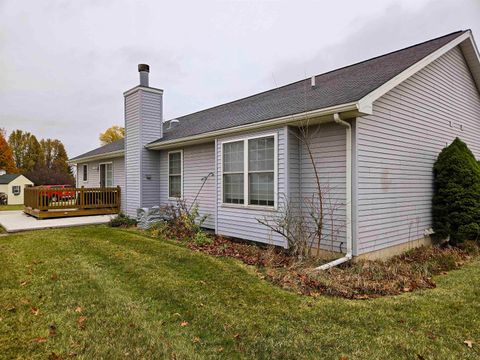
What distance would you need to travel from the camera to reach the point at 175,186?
1066 centimetres

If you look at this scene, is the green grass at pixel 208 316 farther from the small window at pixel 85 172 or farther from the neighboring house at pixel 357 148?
the small window at pixel 85 172

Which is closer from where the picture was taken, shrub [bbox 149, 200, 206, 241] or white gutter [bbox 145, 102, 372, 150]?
white gutter [bbox 145, 102, 372, 150]

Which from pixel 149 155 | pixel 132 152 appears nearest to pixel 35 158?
pixel 132 152

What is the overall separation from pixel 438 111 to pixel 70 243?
9.71 meters

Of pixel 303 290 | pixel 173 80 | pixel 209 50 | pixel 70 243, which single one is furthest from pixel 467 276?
pixel 173 80

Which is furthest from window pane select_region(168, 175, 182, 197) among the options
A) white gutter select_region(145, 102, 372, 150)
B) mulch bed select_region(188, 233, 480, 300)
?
mulch bed select_region(188, 233, 480, 300)

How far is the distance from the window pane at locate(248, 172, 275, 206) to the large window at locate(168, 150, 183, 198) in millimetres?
3743

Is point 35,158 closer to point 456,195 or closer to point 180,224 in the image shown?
point 180,224

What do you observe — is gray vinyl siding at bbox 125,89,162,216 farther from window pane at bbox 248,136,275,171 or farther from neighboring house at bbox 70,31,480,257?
window pane at bbox 248,136,275,171

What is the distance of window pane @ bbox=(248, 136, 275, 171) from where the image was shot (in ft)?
22.2

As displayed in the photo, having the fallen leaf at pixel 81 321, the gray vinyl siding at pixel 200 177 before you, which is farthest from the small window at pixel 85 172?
the fallen leaf at pixel 81 321

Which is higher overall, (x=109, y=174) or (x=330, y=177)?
(x=109, y=174)

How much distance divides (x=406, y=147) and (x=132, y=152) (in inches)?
355

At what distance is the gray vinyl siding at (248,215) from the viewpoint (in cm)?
647
